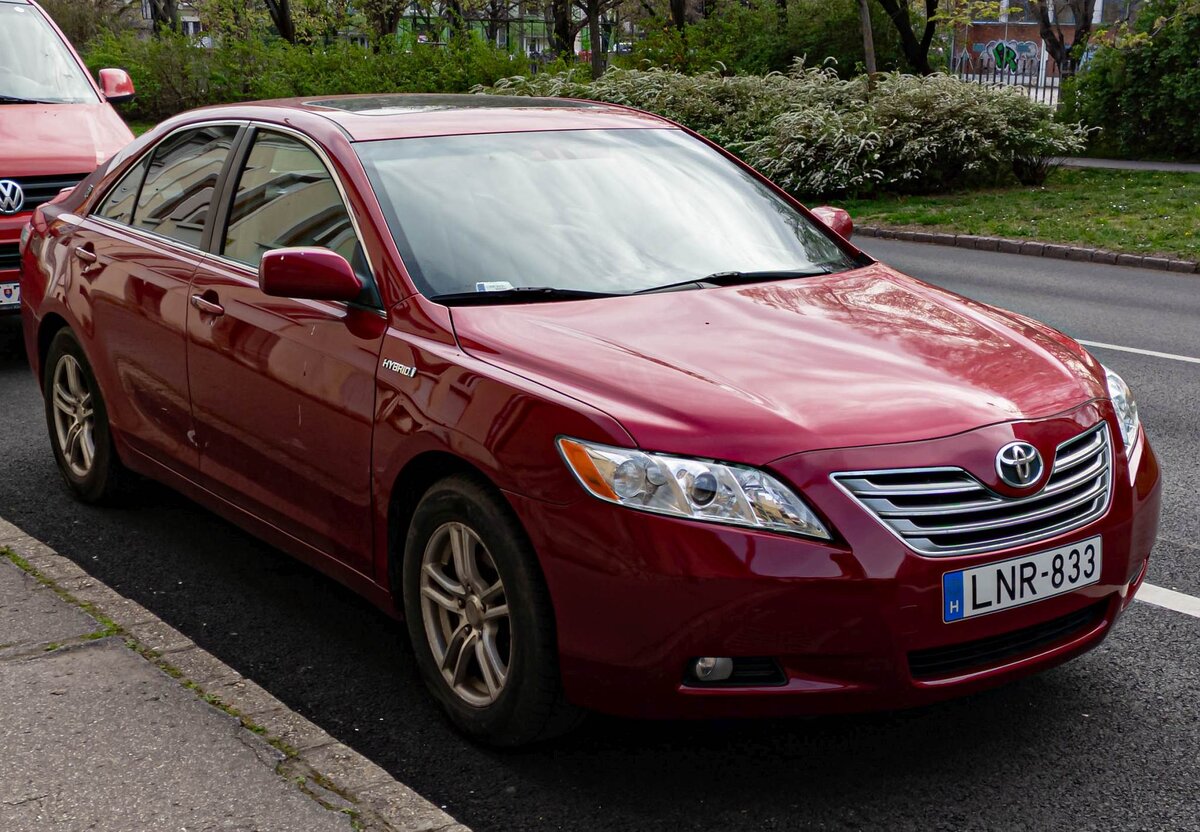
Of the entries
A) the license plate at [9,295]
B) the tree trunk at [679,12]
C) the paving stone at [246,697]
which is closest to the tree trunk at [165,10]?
the tree trunk at [679,12]

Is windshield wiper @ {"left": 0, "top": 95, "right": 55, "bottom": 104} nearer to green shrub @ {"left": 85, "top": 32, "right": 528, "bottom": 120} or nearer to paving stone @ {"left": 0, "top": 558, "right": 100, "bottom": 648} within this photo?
paving stone @ {"left": 0, "top": 558, "right": 100, "bottom": 648}

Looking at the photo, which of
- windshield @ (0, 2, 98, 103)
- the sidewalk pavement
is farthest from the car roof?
the sidewalk pavement

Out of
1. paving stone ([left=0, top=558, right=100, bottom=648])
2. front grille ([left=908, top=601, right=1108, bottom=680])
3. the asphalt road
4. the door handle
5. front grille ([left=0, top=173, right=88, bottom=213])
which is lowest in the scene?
the asphalt road

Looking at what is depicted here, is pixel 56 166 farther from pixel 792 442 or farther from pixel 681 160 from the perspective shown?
pixel 792 442

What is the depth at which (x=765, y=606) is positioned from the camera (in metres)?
3.17

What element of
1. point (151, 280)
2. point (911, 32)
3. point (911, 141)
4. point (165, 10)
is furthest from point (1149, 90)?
point (165, 10)

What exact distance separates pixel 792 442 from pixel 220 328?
2157mm

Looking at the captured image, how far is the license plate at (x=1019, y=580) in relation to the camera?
3258mm

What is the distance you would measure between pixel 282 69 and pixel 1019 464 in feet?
107

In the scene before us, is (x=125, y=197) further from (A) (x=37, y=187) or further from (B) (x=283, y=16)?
(B) (x=283, y=16)

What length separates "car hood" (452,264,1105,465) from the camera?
3.31 meters

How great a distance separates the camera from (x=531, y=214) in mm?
4375

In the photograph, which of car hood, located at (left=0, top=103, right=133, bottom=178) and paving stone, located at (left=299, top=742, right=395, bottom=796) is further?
car hood, located at (left=0, top=103, right=133, bottom=178)

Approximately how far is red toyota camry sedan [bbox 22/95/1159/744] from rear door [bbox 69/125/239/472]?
0.08 feet
